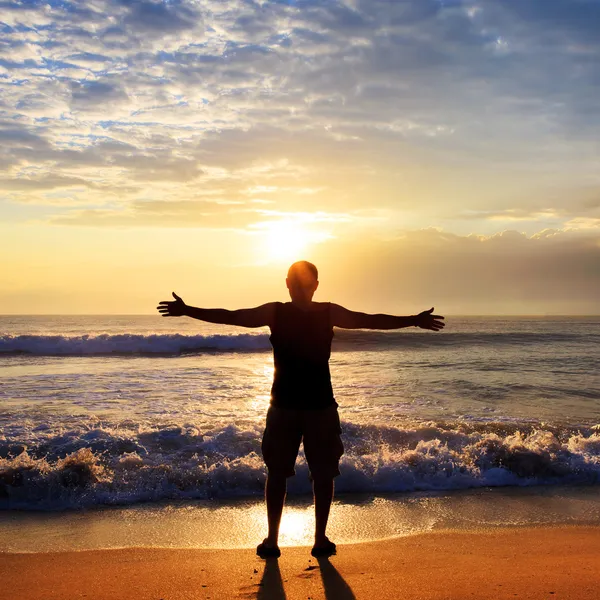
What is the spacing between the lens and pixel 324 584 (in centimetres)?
377

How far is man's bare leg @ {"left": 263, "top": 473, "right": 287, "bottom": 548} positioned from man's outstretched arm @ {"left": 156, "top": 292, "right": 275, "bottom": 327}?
3.76 ft

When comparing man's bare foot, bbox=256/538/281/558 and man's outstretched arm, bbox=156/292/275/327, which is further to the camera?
man's bare foot, bbox=256/538/281/558

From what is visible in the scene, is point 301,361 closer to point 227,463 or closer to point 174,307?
point 174,307

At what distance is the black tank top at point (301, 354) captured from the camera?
402 centimetres

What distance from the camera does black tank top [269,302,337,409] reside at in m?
4.02

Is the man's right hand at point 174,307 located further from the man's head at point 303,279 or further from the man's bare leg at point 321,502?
the man's bare leg at point 321,502

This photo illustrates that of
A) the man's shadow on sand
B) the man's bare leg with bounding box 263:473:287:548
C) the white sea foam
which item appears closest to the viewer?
the man's shadow on sand

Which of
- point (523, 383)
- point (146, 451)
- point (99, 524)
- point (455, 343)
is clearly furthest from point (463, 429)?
point (455, 343)

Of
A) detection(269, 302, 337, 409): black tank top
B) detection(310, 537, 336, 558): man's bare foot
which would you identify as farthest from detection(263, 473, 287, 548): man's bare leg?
detection(269, 302, 337, 409): black tank top

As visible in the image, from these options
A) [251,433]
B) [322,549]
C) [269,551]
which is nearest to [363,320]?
[322,549]

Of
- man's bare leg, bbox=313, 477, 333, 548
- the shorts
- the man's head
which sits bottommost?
man's bare leg, bbox=313, 477, 333, 548

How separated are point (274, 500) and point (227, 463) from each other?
8.29 ft

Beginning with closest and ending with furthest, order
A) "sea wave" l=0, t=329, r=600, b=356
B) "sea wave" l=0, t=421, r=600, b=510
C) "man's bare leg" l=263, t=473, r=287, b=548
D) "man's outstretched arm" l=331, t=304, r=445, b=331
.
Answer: "man's outstretched arm" l=331, t=304, r=445, b=331 < "man's bare leg" l=263, t=473, r=287, b=548 < "sea wave" l=0, t=421, r=600, b=510 < "sea wave" l=0, t=329, r=600, b=356

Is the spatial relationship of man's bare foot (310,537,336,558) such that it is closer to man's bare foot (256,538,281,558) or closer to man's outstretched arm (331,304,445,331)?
man's bare foot (256,538,281,558)
